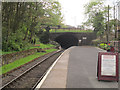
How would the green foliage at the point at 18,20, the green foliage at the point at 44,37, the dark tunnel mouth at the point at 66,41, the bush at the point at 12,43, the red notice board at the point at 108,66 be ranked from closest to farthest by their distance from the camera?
the red notice board at the point at 108,66, the bush at the point at 12,43, the green foliage at the point at 18,20, the green foliage at the point at 44,37, the dark tunnel mouth at the point at 66,41

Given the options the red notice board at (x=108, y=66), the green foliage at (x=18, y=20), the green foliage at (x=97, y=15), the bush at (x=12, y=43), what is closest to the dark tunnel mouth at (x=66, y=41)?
the green foliage at (x=97, y=15)

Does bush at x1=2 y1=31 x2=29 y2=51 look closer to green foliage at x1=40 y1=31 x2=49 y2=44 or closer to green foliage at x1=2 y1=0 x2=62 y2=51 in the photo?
green foliage at x1=2 y1=0 x2=62 y2=51

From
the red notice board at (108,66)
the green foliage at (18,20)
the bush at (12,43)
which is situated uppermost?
the green foliage at (18,20)

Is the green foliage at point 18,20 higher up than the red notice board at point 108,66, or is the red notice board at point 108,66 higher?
the green foliage at point 18,20

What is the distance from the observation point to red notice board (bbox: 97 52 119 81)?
7344mm

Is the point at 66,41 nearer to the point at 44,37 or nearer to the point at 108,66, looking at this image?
the point at 44,37

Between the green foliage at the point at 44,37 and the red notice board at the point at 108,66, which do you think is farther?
the green foliage at the point at 44,37

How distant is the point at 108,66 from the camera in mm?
7391

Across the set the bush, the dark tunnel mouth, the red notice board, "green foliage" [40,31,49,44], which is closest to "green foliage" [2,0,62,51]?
the bush

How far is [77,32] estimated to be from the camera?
5606 centimetres

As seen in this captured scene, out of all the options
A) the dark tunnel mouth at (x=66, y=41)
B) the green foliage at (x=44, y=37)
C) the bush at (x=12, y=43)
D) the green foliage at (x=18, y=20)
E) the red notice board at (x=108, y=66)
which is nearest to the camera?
the red notice board at (x=108, y=66)

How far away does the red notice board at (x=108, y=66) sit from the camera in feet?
24.1

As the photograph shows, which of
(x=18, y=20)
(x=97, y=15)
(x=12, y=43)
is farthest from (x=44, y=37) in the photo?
(x=12, y=43)

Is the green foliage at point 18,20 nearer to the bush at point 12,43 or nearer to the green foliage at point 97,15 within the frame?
the bush at point 12,43
